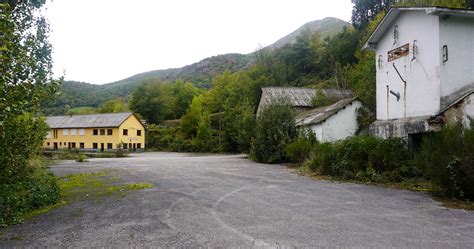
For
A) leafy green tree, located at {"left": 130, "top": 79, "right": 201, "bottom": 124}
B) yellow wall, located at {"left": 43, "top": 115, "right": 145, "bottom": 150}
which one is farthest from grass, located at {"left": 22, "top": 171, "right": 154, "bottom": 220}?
leafy green tree, located at {"left": 130, "top": 79, "right": 201, "bottom": 124}

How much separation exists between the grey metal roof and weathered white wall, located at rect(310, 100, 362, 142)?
40643 millimetres

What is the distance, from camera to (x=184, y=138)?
5603 centimetres

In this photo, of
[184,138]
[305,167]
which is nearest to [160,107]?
[184,138]

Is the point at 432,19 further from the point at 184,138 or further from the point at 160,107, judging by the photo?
the point at 160,107

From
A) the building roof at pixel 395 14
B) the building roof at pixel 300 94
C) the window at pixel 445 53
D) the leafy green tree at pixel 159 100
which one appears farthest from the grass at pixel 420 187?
the leafy green tree at pixel 159 100

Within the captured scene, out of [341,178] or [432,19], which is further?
[341,178]

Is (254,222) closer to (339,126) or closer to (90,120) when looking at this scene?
(339,126)

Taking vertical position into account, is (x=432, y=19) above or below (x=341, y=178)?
above

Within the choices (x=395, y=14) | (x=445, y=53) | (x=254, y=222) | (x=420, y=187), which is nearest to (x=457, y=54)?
(x=445, y=53)

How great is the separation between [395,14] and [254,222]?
42.5ft

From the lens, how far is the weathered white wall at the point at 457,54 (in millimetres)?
13062

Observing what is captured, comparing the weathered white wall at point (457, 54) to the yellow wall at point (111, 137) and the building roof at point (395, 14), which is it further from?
the yellow wall at point (111, 137)

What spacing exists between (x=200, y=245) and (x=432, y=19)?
504 inches

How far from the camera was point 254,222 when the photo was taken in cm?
708
